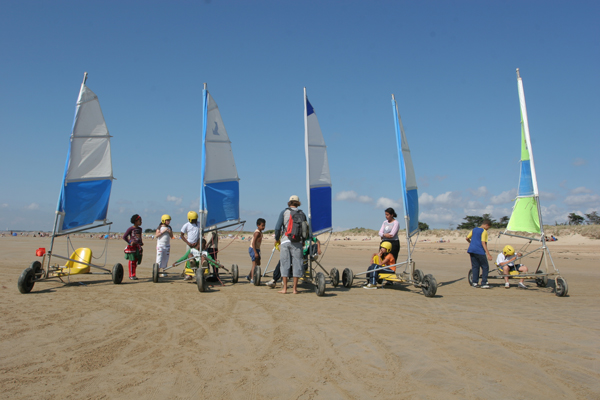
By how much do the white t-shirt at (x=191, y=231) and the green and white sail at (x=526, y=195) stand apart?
25.0ft

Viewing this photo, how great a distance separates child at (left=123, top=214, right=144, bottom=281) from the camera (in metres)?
9.44

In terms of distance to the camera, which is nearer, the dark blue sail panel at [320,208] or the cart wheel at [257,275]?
the cart wheel at [257,275]

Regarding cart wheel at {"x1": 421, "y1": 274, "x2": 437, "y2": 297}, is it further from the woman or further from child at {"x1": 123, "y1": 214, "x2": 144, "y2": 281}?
child at {"x1": 123, "y1": 214, "x2": 144, "y2": 281}

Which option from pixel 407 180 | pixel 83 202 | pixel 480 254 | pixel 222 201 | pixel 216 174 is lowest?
pixel 480 254

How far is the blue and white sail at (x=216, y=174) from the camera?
31.6ft

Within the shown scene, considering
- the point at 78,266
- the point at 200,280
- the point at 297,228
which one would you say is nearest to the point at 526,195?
the point at 297,228

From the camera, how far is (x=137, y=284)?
891 cm

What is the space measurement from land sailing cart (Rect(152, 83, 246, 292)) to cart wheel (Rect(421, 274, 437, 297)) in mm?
4399

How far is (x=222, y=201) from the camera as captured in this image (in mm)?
10039

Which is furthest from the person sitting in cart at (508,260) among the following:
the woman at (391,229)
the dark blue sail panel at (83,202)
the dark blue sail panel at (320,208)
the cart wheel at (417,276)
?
the dark blue sail panel at (83,202)

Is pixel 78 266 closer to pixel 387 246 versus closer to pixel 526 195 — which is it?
pixel 387 246

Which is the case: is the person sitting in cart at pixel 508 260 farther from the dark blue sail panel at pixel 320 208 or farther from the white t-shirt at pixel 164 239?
the white t-shirt at pixel 164 239

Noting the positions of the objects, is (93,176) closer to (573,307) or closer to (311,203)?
(311,203)

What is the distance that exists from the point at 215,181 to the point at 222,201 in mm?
565
